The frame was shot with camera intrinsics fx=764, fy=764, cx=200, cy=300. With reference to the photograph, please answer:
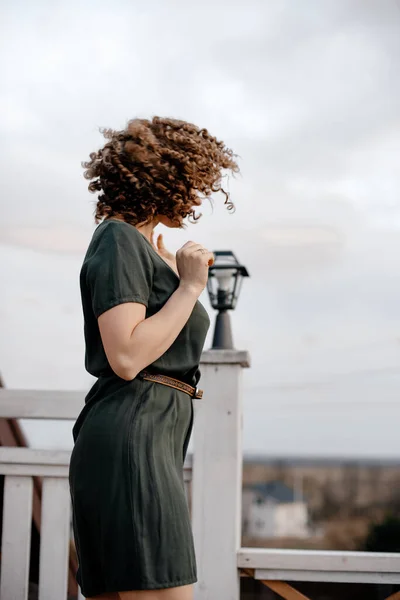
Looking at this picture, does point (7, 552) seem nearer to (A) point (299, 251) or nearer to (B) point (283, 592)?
(B) point (283, 592)

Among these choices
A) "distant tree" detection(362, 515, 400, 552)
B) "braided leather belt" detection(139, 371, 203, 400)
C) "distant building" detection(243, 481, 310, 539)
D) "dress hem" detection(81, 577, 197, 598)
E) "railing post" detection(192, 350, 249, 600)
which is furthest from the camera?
"distant building" detection(243, 481, 310, 539)

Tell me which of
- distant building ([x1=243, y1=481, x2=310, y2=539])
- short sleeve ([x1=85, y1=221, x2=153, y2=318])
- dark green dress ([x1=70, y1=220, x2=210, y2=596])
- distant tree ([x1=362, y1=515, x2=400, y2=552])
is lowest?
distant building ([x1=243, y1=481, x2=310, y2=539])

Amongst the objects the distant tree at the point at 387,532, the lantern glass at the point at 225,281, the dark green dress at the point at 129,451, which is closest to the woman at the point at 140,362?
the dark green dress at the point at 129,451

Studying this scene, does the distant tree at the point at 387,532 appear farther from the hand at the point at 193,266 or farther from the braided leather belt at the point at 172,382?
the hand at the point at 193,266

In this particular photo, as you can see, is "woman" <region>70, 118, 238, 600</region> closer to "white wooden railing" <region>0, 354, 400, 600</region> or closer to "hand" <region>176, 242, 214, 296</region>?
"hand" <region>176, 242, 214, 296</region>

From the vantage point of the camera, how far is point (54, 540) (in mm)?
2615

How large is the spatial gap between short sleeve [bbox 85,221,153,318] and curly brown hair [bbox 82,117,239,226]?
85 millimetres

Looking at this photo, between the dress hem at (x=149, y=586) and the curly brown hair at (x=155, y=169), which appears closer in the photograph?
the dress hem at (x=149, y=586)

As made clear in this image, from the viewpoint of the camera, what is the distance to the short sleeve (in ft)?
4.46

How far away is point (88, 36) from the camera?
482 centimetres

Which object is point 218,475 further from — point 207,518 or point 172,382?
point 172,382

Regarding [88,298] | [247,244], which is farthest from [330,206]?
[88,298]

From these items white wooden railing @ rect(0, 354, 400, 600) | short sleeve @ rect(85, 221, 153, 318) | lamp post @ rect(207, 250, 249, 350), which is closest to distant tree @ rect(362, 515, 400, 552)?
lamp post @ rect(207, 250, 249, 350)

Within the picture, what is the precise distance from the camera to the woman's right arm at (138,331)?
1343 millimetres
